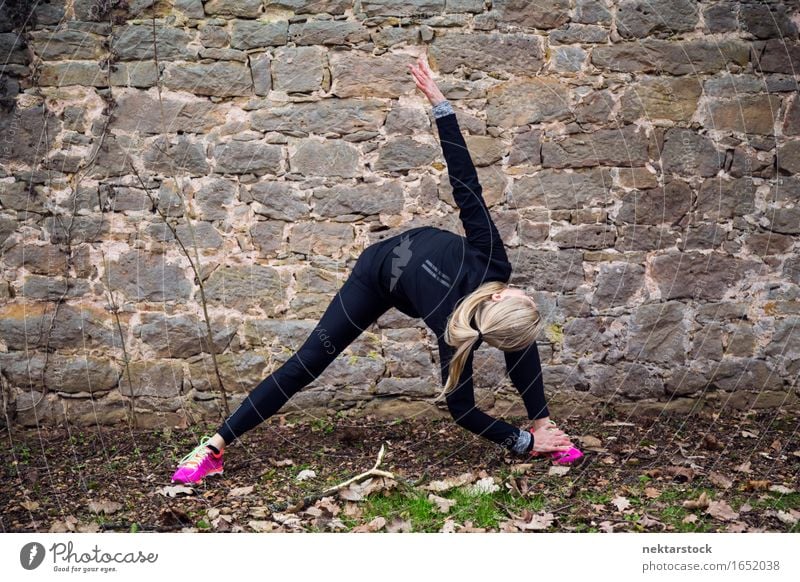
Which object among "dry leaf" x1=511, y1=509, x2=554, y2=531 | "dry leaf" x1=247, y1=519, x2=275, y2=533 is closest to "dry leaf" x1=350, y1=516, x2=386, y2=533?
"dry leaf" x1=247, y1=519, x2=275, y2=533

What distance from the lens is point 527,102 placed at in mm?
4941

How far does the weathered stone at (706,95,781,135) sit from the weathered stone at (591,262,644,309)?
99cm

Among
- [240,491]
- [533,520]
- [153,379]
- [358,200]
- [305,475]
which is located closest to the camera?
[533,520]

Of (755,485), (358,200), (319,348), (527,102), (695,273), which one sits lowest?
(755,485)

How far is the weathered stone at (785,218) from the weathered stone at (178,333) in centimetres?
337

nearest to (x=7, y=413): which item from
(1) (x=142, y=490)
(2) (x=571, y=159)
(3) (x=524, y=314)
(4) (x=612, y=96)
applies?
(1) (x=142, y=490)

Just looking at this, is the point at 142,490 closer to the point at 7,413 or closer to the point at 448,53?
the point at 7,413

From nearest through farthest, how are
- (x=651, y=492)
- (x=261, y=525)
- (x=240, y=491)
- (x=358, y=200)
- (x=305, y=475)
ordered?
(x=261, y=525) < (x=651, y=492) < (x=240, y=491) < (x=305, y=475) < (x=358, y=200)

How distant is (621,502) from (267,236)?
8.42 feet

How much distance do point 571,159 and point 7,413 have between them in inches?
148

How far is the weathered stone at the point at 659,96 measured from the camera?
4.96 metres

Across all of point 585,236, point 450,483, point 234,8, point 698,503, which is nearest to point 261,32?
point 234,8

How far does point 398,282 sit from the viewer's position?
383 cm

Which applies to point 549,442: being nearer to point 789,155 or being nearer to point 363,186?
point 363,186
